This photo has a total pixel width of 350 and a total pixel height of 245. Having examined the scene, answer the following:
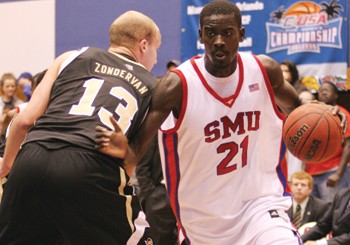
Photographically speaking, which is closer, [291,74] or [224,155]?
[224,155]

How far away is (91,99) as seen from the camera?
3.82 meters

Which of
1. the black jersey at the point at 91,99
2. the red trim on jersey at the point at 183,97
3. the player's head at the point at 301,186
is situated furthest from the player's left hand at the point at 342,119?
the player's head at the point at 301,186

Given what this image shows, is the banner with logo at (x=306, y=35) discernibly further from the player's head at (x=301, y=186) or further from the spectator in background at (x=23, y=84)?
the spectator in background at (x=23, y=84)

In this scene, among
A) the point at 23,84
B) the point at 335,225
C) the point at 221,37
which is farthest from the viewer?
the point at 23,84

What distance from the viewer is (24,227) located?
146 inches

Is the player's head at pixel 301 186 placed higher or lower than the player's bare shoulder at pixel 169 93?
lower

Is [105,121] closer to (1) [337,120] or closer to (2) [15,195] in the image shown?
(2) [15,195]

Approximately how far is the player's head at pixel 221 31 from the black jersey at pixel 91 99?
416 mm

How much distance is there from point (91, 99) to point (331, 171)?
17.3 ft

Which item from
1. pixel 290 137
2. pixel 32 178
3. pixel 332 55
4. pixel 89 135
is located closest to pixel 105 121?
pixel 89 135

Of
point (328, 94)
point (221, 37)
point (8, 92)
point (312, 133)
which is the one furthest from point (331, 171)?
point (8, 92)

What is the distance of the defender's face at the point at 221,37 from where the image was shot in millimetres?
4180

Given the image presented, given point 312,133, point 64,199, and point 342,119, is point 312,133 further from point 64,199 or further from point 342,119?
point 64,199

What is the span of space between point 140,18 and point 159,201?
11.5ft
